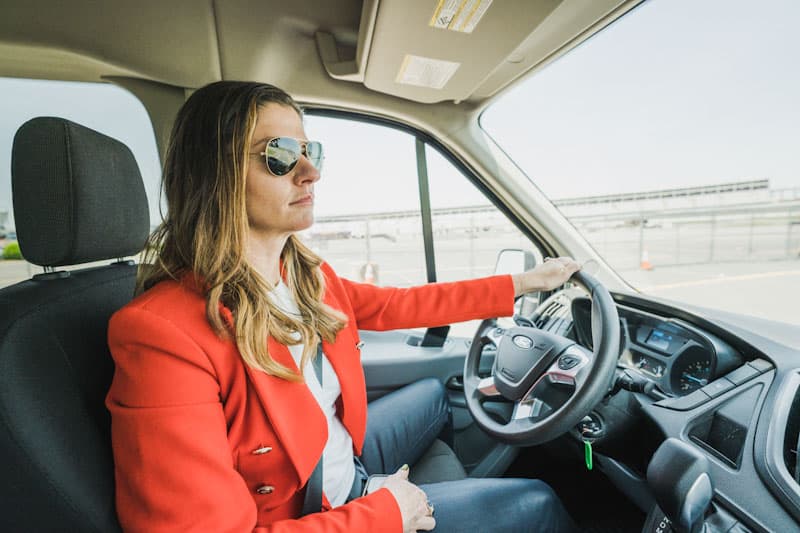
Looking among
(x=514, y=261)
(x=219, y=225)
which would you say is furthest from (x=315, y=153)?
(x=514, y=261)

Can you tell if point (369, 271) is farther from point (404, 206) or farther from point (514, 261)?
point (514, 261)

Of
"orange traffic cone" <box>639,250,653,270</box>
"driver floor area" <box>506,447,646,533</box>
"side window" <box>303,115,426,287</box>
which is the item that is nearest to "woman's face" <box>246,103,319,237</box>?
"side window" <box>303,115,426,287</box>

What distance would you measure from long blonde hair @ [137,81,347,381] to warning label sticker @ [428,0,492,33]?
67 centimetres

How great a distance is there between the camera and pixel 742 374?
113 centimetres

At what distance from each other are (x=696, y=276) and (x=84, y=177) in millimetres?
2072

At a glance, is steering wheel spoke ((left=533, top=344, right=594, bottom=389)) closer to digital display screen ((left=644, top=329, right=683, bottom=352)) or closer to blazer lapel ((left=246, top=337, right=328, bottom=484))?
digital display screen ((left=644, top=329, right=683, bottom=352))

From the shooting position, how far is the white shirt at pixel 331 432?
1.05 m

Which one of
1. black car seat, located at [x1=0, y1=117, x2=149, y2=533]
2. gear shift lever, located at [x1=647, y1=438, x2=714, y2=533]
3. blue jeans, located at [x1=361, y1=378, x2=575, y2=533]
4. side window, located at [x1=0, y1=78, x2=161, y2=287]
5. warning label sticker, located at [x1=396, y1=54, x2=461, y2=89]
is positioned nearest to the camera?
black car seat, located at [x1=0, y1=117, x2=149, y2=533]

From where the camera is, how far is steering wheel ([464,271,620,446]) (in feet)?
3.48

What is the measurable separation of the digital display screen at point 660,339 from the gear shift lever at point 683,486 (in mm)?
577

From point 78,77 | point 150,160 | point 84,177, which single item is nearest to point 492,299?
point 84,177

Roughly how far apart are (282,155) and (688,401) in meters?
1.20

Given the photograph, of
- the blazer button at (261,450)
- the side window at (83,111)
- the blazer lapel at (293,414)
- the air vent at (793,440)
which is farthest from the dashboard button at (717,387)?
the side window at (83,111)

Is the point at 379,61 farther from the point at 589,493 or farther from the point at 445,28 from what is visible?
the point at 589,493
